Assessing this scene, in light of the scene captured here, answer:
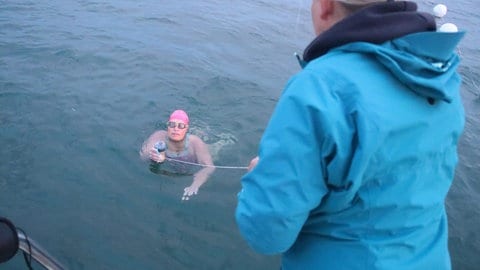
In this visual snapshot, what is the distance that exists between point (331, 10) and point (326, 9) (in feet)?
0.08

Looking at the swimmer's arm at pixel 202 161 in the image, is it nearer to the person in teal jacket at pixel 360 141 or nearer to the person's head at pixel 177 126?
the person's head at pixel 177 126

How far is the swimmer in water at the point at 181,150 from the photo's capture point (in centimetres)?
606

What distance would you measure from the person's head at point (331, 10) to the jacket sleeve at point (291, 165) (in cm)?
41

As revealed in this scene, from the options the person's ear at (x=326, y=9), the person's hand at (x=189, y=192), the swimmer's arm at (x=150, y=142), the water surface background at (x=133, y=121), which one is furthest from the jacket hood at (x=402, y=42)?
the swimmer's arm at (x=150, y=142)

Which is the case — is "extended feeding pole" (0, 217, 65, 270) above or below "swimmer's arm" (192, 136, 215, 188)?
above

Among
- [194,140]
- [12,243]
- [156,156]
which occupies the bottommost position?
[194,140]

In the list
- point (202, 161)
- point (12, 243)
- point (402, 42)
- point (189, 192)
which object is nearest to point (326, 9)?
point (402, 42)

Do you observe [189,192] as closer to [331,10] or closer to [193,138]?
[193,138]

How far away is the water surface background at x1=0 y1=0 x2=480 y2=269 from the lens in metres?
5.11

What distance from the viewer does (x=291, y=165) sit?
1.74 meters

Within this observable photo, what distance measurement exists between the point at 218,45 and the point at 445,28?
945cm

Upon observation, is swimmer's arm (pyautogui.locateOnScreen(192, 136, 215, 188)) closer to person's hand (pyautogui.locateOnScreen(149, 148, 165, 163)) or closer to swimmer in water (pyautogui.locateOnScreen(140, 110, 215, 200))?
swimmer in water (pyautogui.locateOnScreen(140, 110, 215, 200))

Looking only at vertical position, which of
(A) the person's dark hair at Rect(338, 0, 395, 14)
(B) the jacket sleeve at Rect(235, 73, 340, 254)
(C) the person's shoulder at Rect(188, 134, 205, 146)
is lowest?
(C) the person's shoulder at Rect(188, 134, 205, 146)

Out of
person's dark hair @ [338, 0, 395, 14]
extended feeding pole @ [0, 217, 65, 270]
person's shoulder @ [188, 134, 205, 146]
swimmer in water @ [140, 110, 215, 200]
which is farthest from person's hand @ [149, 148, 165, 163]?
person's dark hair @ [338, 0, 395, 14]
